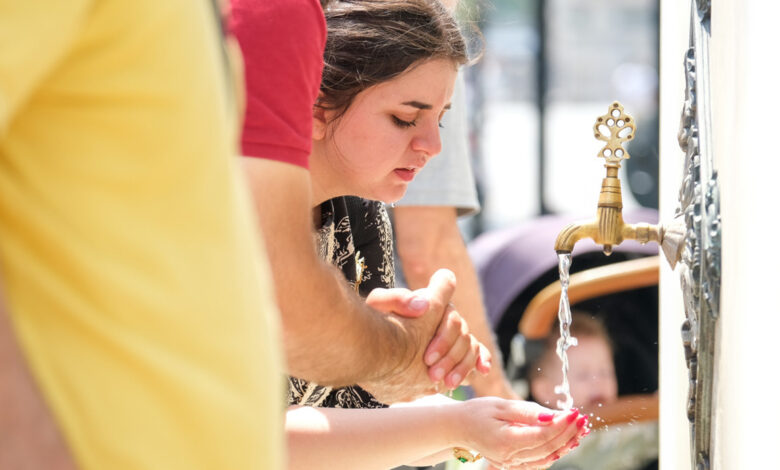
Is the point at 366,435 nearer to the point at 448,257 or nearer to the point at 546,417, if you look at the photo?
the point at 546,417

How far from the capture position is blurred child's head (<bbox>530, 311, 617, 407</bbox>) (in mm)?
3973

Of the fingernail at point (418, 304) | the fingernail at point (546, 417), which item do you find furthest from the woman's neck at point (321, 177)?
the fingernail at point (546, 417)

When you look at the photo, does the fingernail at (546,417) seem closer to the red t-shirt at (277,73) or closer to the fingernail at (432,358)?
the fingernail at (432,358)

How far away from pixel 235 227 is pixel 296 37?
0.68 m

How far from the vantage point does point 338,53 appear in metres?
1.97

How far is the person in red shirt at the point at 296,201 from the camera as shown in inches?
55.8

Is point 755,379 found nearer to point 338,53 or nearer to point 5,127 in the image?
point 5,127

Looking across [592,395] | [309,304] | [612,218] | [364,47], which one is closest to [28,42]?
[309,304]

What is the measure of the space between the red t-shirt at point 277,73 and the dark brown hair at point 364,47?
1.59ft

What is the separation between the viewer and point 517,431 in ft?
6.23

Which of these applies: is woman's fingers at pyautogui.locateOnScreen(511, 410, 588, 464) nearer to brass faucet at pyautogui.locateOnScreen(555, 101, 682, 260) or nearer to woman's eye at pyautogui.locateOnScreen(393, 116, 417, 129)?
brass faucet at pyautogui.locateOnScreen(555, 101, 682, 260)

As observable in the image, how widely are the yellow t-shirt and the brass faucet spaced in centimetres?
103

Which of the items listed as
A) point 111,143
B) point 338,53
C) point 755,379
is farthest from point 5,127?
point 338,53

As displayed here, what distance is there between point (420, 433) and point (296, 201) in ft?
2.19
